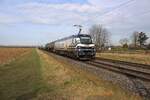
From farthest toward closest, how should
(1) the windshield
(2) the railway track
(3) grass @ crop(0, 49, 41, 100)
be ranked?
1. (1) the windshield
2. (2) the railway track
3. (3) grass @ crop(0, 49, 41, 100)

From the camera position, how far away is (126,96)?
975 cm

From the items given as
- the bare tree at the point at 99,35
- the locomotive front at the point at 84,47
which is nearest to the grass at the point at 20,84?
the locomotive front at the point at 84,47

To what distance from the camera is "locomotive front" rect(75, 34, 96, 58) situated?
3269cm

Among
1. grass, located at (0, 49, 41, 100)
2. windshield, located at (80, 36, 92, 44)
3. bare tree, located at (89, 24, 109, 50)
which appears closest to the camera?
grass, located at (0, 49, 41, 100)

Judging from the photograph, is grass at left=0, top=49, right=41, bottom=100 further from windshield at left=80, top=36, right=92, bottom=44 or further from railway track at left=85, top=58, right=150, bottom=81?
windshield at left=80, top=36, right=92, bottom=44

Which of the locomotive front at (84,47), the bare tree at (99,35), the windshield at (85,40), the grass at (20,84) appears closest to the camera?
the grass at (20,84)

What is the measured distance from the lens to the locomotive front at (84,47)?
32688 millimetres

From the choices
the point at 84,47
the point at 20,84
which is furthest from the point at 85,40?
the point at 20,84

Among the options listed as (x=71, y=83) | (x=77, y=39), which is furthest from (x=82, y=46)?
(x=71, y=83)

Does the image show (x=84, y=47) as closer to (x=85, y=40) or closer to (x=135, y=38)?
(x=85, y=40)

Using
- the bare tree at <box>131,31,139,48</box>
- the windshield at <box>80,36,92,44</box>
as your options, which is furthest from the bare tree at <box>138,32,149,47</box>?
the windshield at <box>80,36,92,44</box>

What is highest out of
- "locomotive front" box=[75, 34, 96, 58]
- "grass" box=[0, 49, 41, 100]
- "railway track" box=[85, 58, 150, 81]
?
"locomotive front" box=[75, 34, 96, 58]

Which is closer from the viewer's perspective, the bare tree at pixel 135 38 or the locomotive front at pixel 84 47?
the locomotive front at pixel 84 47

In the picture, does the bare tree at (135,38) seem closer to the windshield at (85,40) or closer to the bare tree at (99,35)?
the bare tree at (99,35)
